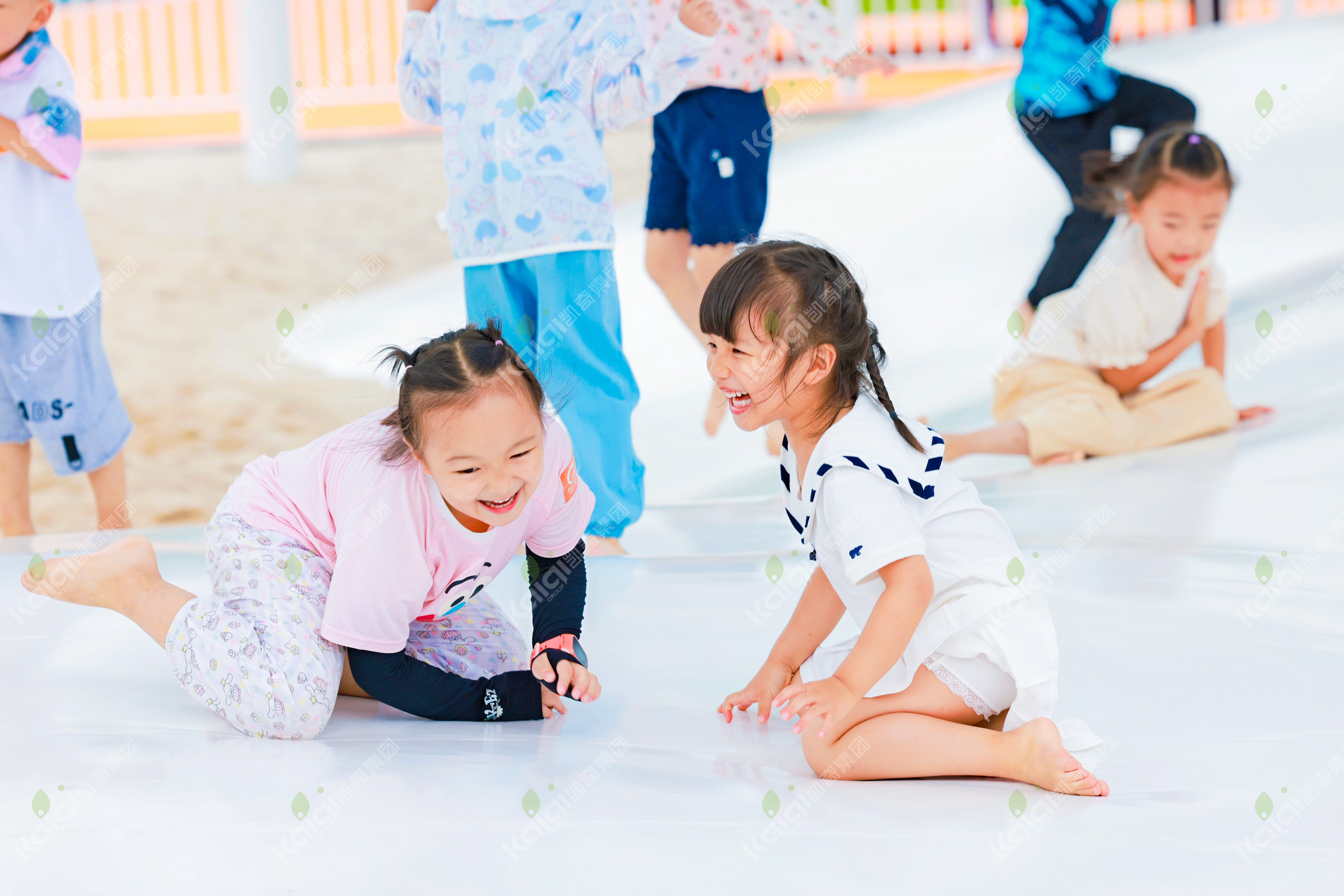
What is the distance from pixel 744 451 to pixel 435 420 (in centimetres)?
183

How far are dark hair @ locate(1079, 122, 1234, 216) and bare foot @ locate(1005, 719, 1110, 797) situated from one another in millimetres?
1673

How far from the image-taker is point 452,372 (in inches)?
44.9

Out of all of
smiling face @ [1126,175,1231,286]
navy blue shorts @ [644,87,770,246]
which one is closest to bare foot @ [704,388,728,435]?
navy blue shorts @ [644,87,770,246]

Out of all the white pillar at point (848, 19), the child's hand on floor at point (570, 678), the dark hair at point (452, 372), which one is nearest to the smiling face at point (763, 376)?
the dark hair at point (452, 372)

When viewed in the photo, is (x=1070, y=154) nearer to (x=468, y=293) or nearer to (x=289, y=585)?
(x=468, y=293)

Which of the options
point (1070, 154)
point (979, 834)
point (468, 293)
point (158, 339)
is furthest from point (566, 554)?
point (158, 339)

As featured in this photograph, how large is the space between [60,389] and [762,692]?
142 centimetres

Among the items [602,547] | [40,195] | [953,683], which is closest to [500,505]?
[953,683]

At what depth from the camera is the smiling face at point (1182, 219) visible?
2.41 meters

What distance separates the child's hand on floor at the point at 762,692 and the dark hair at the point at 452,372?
1.14ft

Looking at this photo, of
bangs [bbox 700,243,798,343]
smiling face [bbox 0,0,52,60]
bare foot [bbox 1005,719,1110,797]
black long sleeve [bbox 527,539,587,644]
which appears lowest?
bare foot [bbox 1005,719,1110,797]

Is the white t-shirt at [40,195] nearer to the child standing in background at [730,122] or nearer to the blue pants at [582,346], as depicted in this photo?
the blue pants at [582,346]

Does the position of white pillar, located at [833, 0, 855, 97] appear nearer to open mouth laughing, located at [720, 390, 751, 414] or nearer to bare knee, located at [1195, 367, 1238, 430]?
bare knee, located at [1195, 367, 1238, 430]

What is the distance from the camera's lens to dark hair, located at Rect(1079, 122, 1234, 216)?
239cm
